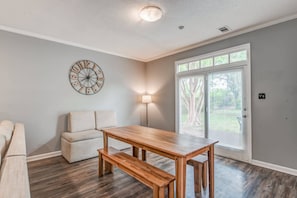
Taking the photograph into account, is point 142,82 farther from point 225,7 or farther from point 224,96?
point 225,7

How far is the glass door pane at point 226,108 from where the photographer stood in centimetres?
311

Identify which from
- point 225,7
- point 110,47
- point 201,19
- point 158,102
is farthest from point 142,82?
point 225,7

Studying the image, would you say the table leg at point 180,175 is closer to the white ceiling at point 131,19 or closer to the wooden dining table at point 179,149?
the wooden dining table at point 179,149

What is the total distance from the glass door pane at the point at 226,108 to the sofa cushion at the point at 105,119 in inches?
94.7

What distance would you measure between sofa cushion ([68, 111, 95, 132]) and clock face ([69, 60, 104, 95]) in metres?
0.56

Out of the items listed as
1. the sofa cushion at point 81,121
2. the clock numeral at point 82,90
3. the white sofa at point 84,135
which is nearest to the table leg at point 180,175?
the white sofa at point 84,135

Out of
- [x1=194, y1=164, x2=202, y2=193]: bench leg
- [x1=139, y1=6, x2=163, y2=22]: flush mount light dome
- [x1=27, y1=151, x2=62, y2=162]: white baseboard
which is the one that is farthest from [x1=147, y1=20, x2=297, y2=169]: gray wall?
[x1=27, y1=151, x2=62, y2=162]: white baseboard

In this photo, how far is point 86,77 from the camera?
3893 millimetres

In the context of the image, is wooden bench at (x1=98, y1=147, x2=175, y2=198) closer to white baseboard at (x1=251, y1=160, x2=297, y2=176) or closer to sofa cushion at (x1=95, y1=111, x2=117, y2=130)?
sofa cushion at (x1=95, y1=111, x2=117, y2=130)

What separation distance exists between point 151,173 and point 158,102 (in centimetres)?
317

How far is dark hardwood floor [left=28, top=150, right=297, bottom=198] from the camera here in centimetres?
201

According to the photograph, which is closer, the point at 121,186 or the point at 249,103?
the point at 121,186

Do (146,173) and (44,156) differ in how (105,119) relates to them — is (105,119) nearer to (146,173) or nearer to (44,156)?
(44,156)

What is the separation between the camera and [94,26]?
285cm
